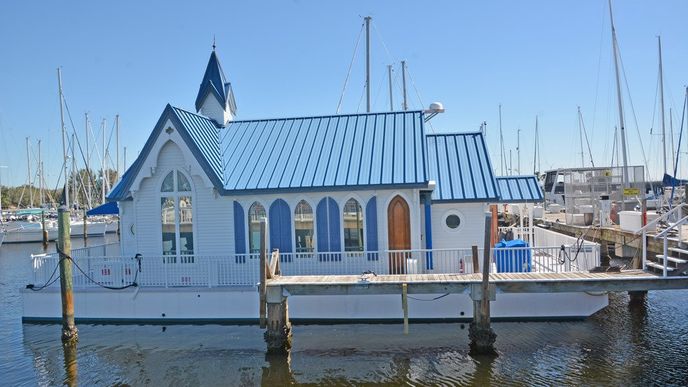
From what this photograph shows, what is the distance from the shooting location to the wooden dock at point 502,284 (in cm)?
1391

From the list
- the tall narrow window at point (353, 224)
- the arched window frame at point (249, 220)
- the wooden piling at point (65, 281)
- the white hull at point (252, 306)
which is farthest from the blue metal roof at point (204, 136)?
the wooden piling at point (65, 281)

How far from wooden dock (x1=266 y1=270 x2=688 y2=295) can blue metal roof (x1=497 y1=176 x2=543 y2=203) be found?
4.72 meters

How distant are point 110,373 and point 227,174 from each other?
7.37 meters

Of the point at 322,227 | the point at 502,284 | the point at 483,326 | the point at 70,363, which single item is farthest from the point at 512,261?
the point at 70,363

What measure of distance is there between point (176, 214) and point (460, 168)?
977 cm

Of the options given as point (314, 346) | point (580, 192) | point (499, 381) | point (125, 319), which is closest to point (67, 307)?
point (125, 319)

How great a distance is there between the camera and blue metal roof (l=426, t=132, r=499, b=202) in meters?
17.9

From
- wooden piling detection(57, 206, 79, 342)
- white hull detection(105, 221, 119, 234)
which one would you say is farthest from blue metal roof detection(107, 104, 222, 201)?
white hull detection(105, 221, 119, 234)

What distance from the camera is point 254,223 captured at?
1830 cm

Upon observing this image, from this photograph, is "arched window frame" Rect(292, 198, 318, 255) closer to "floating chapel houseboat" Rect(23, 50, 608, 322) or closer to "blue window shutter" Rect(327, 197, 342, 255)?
"floating chapel houseboat" Rect(23, 50, 608, 322)

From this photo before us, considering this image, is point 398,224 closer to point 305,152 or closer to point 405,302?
point 405,302

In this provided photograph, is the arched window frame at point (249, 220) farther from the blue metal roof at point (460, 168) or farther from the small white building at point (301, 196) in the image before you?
the blue metal roof at point (460, 168)

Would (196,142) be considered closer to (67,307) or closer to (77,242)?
(67,307)

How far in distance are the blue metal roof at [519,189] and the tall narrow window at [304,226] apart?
658 centimetres
